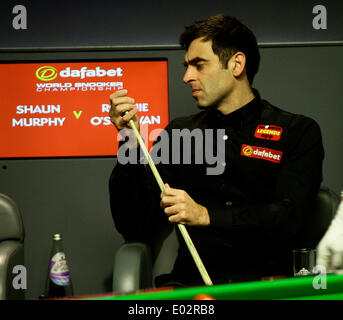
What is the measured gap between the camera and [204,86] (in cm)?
182

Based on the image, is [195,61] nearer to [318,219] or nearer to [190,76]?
[190,76]

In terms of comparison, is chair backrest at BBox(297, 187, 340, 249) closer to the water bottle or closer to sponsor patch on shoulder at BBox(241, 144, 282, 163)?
sponsor patch on shoulder at BBox(241, 144, 282, 163)

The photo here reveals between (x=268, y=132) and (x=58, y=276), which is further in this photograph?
(x=268, y=132)

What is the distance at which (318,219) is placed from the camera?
1.73 m

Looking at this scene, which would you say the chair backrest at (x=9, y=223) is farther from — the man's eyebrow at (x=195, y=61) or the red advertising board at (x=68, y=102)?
the man's eyebrow at (x=195, y=61)

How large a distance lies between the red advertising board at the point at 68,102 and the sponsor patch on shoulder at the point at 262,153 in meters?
0.49

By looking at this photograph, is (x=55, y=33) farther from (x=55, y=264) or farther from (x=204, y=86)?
(x=55, y=264)

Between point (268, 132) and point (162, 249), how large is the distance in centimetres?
57

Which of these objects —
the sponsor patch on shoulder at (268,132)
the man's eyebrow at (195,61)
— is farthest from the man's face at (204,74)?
the sponsor patch on shoulder at (268,132)

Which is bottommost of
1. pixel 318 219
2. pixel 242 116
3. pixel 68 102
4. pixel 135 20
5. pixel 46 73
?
pixel 318 219

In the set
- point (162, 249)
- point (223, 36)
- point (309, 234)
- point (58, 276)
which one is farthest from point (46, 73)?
point (309, 234)

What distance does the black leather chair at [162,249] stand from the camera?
1519 mm
